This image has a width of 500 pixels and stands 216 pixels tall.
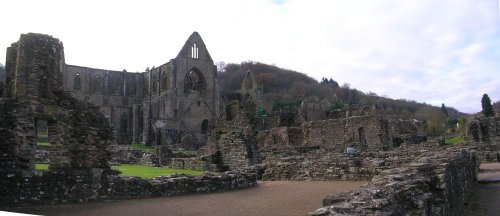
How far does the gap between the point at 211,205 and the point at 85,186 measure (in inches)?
129

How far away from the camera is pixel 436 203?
7.28 meters

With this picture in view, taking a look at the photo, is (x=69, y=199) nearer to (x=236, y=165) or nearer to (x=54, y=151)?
(x=54, y=151)

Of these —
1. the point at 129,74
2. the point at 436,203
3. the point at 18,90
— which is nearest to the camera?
the point at 436,203

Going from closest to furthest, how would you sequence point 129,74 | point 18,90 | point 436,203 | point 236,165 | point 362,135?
1. point 436,203
2. point 18,90
3. point 236,165
4. point 362,135
5. point 129,74

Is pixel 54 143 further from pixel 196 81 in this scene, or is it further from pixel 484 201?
pixel 196 81

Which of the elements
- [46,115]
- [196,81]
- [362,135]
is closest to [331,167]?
[46,115]

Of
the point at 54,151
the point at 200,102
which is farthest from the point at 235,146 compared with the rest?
the point at 200,102

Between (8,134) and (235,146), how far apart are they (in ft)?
39.2

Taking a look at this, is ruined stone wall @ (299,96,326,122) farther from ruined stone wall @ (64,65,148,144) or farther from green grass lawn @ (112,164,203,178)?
green grass lawn @ (112,164,203,178)

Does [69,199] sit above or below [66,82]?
below

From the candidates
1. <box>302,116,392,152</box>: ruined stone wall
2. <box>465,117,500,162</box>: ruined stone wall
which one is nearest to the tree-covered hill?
<box>302,116,392,152</box>: ruined stone wall

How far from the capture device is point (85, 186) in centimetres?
1058

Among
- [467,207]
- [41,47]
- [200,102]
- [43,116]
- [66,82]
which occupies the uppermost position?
[66,82]

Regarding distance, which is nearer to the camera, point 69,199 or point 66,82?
point 69,199
